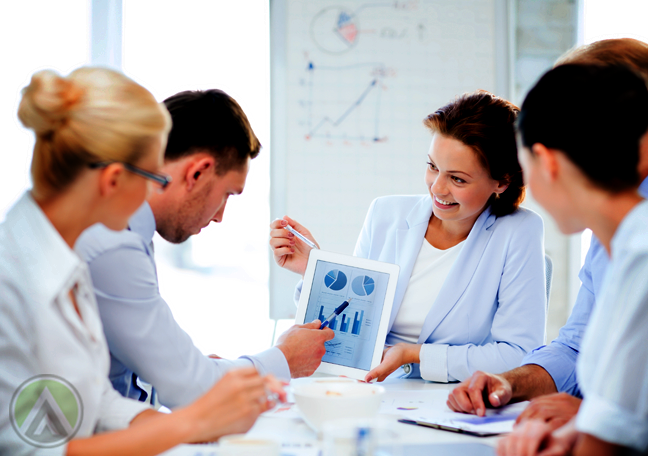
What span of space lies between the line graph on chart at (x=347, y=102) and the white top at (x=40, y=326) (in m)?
2.12

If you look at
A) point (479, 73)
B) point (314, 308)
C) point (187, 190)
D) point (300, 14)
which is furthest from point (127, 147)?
point (479, 73)

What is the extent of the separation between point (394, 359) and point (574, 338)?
0.46 meters

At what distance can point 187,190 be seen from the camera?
49.3 inches

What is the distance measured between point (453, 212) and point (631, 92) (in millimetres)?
933

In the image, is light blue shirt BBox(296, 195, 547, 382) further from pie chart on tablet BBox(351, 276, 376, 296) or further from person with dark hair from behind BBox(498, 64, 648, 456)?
person with dark hair from behind BBox(498, 64, 648, 456)

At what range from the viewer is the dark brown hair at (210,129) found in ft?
4.01

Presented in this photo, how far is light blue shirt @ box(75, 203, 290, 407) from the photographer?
1.04 m

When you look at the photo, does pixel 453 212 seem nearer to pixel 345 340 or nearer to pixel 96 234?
pixel 345 340

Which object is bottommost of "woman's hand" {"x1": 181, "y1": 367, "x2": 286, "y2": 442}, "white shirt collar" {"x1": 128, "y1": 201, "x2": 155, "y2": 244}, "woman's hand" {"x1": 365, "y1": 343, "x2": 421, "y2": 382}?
"woman's hand" {"x1": 365, "y1": 343, "x2": 421, "y2": 382}

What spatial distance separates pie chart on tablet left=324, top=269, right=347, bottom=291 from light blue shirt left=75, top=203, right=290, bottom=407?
1.38 feet

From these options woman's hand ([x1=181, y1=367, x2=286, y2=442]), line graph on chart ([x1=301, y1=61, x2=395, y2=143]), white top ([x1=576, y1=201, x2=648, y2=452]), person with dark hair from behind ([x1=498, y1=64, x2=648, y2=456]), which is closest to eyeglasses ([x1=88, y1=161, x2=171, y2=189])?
woman's hand ([x1=181, y1=367, x2=286, y2=442])

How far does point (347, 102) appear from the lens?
9.47ft

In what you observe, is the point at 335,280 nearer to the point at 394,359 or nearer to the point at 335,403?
the point at 394,359

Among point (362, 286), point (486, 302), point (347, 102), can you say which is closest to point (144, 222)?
point (362, 286)
